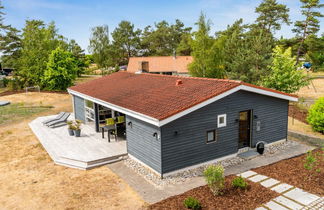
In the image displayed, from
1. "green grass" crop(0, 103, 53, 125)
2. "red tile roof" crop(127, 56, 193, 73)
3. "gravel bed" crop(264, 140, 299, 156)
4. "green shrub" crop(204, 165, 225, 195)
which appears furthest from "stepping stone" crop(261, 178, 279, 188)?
"red tile roof" crop(127, 56, 193, 73)

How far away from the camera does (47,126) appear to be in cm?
1667

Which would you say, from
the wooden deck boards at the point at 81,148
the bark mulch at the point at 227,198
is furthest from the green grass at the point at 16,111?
the bark mulch at the point at 227,198

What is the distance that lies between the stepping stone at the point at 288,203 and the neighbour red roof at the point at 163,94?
13.2 feet

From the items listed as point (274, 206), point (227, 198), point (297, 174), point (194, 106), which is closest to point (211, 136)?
point (194, 106)

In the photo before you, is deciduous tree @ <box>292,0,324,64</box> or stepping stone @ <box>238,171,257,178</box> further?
deciduous tree @ <box>292,0,324,64</box>

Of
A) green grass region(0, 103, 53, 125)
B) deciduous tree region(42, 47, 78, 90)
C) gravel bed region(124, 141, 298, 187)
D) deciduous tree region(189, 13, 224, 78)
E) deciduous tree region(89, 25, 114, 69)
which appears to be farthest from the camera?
deciduous tree region(89, 25, 114, 69)

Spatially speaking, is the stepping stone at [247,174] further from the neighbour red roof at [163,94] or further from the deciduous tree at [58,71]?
the deciduous tree at [58,71]

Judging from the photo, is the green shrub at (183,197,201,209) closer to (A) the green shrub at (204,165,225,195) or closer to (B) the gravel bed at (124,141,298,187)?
(A) the green shrub at (204,165,225,195)

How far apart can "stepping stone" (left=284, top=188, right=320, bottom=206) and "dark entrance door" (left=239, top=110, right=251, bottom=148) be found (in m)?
3.77

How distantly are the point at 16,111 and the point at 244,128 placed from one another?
20.8 metres

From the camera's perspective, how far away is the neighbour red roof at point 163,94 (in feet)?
30.3

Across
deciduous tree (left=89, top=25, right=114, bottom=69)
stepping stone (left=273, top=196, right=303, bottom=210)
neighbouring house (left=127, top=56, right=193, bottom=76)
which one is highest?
deciduous tree (left=89, top=25, right=114, bottom=69)

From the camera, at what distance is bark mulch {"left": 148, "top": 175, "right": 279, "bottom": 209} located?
718 cm

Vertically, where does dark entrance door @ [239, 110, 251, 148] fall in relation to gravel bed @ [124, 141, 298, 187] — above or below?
above
